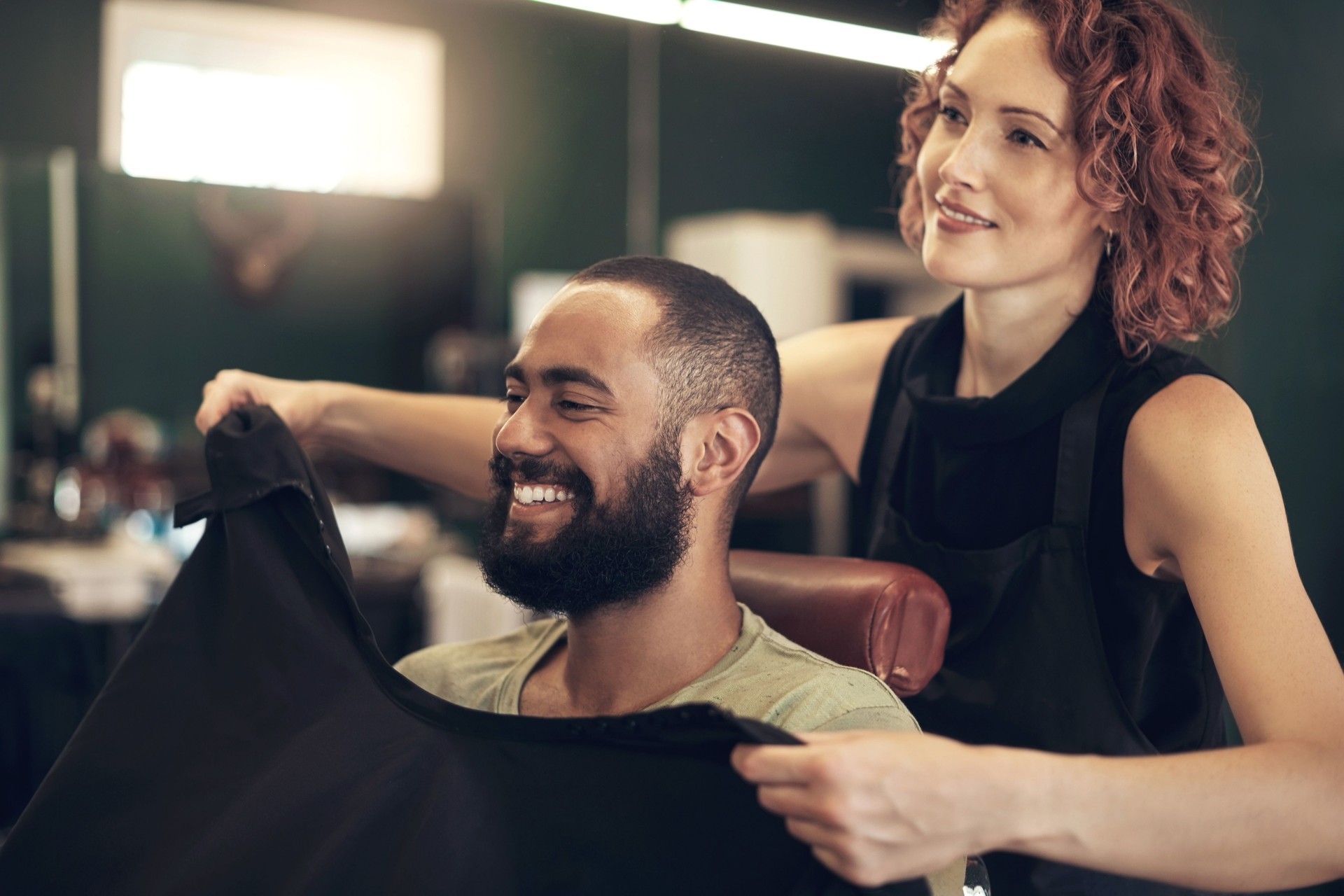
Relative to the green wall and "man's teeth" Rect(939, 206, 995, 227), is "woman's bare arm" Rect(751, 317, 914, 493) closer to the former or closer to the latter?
"man's teeth" Rect(939, 206, 995, 227)

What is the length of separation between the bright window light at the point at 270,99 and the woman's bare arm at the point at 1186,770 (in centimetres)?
362

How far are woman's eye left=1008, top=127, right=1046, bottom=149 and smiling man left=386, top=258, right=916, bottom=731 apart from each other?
1.33 ft

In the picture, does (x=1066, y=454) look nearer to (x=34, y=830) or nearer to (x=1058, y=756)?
(x=1058, y=756)

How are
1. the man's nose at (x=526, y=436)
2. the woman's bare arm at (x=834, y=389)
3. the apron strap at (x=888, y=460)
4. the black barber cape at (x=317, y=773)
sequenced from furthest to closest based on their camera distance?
the woman's bare arm at (x=834, y=389) → the apron strap at (x=888, y=460) → the man's nose at (x=526, y=436) → the black barber cape at (x=317, y=773)

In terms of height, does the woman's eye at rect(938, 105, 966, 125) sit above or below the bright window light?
below

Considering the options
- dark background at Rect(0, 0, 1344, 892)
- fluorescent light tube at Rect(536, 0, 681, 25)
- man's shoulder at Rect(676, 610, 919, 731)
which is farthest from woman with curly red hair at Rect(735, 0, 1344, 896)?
fluorescent light tube at Rect(536, 0, 681, 25)

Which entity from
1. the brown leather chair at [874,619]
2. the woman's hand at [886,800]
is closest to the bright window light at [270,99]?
the brown leather chair at [874,619]

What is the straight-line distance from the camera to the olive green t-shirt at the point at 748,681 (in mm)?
1246

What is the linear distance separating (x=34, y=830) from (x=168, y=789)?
138 mm

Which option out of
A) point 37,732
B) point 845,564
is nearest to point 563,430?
point 845,564

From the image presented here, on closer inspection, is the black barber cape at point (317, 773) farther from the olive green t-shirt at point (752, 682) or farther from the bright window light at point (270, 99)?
the bright window light at point (270, 99)

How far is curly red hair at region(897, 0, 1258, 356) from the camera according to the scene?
148 centimetres

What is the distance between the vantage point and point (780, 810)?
3.05ft

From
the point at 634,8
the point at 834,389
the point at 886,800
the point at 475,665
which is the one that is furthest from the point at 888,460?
the point at 634,8
